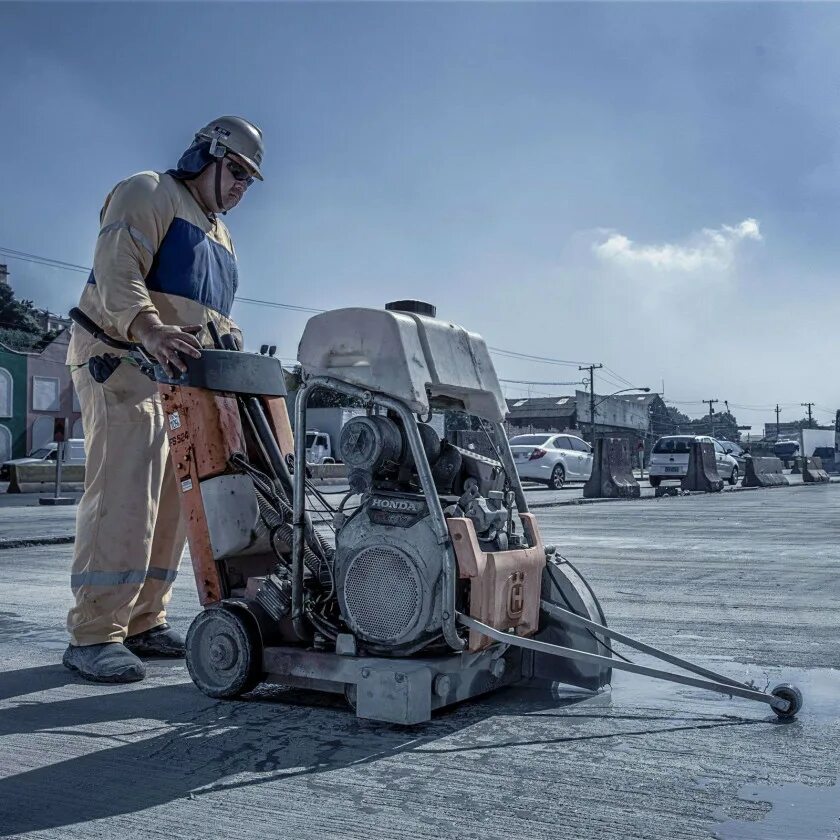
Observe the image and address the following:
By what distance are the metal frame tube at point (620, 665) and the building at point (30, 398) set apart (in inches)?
1453

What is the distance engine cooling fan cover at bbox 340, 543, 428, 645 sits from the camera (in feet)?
10.1

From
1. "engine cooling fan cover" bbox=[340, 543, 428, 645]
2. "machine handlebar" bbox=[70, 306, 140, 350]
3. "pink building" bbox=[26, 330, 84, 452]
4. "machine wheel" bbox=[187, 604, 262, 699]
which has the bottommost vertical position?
"machine wheel" bbox=[187, 604, 262, 699]

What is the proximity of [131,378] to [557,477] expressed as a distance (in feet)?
81.8

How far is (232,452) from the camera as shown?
12.2 feet

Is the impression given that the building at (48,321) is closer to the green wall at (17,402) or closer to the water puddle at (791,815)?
the green wall at (17,402)

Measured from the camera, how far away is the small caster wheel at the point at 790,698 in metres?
3.19

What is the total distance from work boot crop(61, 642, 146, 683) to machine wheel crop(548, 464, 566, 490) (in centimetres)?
2468

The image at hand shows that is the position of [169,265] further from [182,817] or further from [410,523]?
[182,817]

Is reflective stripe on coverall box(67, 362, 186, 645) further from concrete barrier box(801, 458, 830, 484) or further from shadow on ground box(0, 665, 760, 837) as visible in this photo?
concrete barrier box(801, 458, 830, 484)

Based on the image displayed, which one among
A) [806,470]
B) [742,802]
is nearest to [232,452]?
[742,802]

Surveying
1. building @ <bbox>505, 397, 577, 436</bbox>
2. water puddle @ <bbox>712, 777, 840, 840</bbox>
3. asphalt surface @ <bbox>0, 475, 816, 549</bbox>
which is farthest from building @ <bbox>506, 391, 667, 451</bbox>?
water puddle @ <bbox>712, 777, 840, 840</bbox>

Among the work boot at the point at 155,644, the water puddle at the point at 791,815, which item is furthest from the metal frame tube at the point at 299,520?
the water puddle at the point at 791,815

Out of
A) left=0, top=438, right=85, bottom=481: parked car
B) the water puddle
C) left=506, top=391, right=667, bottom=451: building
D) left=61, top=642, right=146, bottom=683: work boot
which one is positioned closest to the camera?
the water puddle

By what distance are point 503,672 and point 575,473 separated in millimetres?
26067
